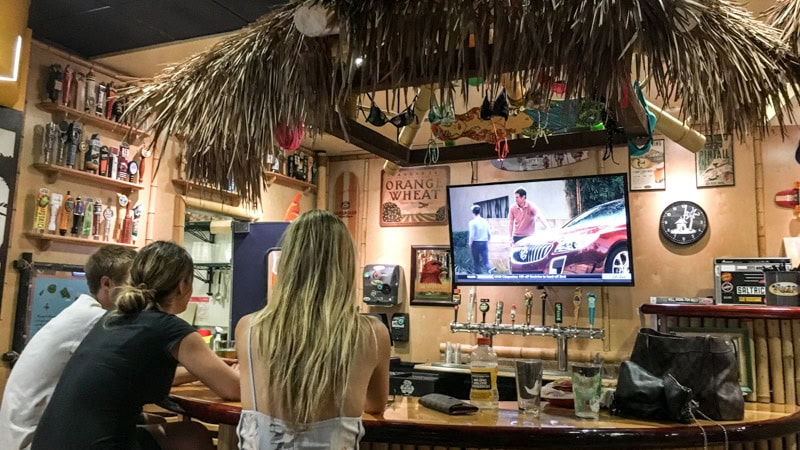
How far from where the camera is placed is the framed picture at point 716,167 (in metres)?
4.86

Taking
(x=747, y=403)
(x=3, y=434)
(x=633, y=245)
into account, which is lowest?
(x=3, y=434)

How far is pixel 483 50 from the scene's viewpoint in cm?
171

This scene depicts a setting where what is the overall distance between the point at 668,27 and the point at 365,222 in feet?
15.7

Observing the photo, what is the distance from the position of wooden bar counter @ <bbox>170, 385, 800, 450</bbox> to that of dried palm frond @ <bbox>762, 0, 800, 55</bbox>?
116 centimetres

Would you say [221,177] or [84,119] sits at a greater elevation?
[84,119]

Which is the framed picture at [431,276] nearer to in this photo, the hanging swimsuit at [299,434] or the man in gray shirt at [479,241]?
the man in gray shirt at [479,241]

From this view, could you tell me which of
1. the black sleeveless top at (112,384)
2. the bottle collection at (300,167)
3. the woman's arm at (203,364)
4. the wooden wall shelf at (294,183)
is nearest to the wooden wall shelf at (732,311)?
the woman's arm at (203,364)

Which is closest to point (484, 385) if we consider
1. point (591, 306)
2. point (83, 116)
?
point (591, 306)

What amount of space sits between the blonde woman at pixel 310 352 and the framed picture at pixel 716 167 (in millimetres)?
4154

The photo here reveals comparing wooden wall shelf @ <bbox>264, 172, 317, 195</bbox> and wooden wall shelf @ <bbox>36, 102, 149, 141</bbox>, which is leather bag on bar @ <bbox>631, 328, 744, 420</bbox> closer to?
wooden wall shelf @ <bbox>36, 102, 149, 141</bbox>

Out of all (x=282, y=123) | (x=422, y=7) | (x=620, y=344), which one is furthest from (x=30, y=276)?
(x=620, y=344)

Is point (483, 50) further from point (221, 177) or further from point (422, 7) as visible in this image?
point (221, 177)

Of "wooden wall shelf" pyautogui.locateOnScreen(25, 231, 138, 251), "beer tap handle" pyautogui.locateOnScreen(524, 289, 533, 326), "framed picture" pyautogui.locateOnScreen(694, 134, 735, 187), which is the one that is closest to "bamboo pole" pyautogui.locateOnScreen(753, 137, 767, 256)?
"framed picture" pyautogui.locateOnScreen(694, 134, 735, 187)

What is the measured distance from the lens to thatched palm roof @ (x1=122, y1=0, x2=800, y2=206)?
5.21ft
